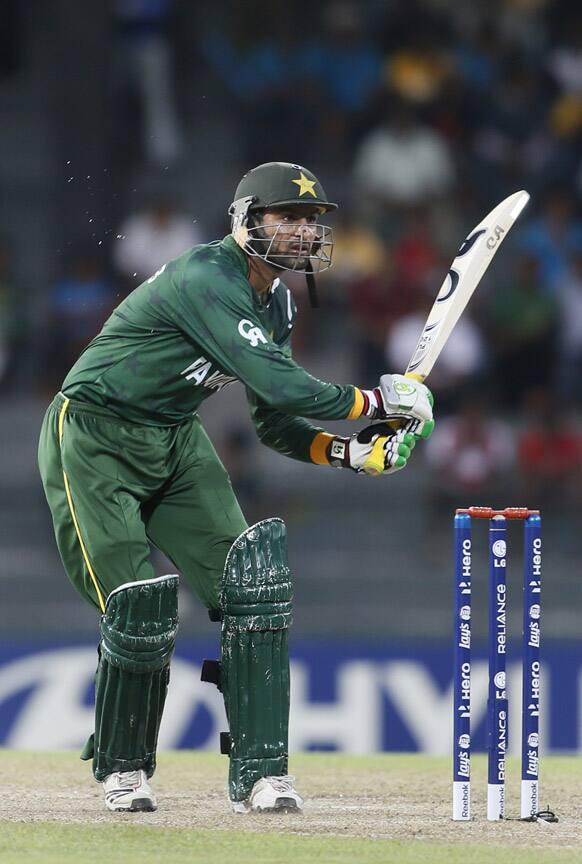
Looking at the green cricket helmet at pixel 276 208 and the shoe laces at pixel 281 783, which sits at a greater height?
the green cricket helmet at pixel 276 208

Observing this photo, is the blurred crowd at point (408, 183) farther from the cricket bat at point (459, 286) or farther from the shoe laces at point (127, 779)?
the shoe laces at point (127, 779)

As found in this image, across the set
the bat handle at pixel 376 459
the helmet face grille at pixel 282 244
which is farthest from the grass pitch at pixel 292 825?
the helmet face grille at pixel 282 244

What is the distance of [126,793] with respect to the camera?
419 centimetres

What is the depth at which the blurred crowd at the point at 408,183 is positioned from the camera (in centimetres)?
942

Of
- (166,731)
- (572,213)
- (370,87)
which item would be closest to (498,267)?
(572,213)

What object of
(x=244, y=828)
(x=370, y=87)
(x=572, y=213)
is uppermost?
(x=370, y=87)

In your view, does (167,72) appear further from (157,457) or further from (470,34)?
(157,457)

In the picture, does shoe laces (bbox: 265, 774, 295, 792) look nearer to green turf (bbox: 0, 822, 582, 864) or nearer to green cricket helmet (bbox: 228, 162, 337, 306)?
green turf (bbox: 0, 822, 582, 864)

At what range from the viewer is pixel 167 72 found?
36.4 ft

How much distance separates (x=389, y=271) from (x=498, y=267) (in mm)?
771

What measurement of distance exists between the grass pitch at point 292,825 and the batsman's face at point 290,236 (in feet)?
4.75

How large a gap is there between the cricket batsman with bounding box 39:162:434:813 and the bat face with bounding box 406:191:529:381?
0.75 feet

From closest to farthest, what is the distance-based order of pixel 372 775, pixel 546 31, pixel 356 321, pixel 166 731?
pixel 372 775, pixel 166 731, pixel 356 321, pixel 546 31

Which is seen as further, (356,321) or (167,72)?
(167,72)
